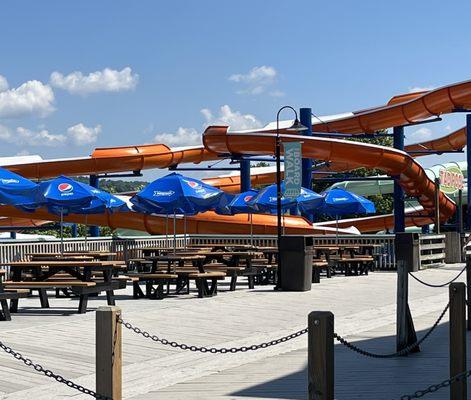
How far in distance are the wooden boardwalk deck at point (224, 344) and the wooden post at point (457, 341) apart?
0.38 m

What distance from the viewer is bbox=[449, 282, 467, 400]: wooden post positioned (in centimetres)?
822

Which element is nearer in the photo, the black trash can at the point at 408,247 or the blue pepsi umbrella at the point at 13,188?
the blue pepsi umbrella at the point at 13,188

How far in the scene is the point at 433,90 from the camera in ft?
128

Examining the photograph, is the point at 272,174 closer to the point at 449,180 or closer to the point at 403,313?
the point at 449,180

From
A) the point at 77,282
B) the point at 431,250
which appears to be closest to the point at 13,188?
the point at 77,282

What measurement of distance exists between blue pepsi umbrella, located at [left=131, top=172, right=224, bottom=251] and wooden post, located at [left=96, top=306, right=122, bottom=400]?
53.6 feet

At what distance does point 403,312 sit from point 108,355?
17.3 feet

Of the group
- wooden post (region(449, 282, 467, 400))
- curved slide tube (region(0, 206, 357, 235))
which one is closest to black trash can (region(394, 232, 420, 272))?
curved slide tube (region(0, 206, 357, 235))

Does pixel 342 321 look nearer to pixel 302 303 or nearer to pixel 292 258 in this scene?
pixel 302 303

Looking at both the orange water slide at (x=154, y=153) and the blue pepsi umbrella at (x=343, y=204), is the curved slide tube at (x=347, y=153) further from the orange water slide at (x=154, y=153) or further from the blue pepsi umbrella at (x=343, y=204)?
the blue pepsi umbrella at (x=343, y=204)

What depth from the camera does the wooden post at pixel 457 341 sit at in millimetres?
8219

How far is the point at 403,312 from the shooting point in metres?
11.3

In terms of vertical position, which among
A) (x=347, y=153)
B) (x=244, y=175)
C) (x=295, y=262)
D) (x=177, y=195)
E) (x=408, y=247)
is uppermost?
(x=347, y=153)

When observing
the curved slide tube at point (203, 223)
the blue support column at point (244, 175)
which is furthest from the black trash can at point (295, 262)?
the blue support column at point (244, 175)
